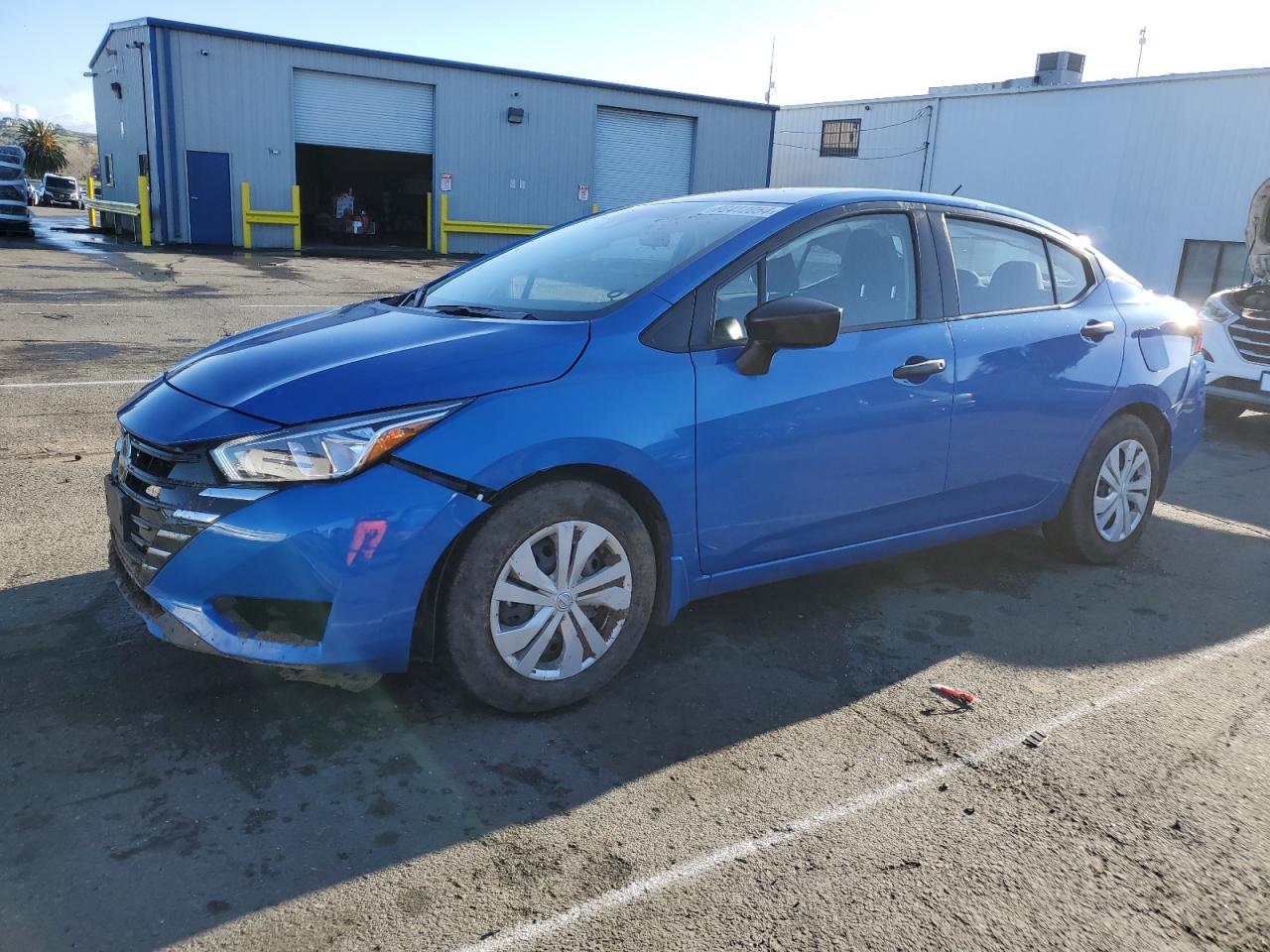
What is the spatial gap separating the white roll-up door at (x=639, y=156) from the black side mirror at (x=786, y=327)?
91.8 ft

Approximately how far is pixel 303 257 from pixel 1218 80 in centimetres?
2031

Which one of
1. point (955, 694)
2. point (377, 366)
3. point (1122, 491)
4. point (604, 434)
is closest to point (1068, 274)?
point (1122, 491)

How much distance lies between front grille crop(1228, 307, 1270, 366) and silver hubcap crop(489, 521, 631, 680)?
7.24 metres

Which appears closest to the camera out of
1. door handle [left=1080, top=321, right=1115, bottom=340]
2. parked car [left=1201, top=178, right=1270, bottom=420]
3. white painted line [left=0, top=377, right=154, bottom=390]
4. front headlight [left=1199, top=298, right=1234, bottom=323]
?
door handle [left=1080, top=321, right=1115, bottom=340]

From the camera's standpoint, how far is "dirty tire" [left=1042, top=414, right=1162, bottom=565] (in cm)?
461

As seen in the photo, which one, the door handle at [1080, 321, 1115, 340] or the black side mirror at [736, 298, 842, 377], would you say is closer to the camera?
the black side mirror at [736, 298, 842, 377]

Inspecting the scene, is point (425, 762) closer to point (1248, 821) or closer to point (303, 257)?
point (1248, 821)

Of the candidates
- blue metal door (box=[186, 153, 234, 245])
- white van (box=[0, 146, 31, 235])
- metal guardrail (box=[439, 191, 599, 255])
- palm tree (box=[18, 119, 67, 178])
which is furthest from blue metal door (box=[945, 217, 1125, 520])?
palm tree (box=[18, 119, 67, 178])

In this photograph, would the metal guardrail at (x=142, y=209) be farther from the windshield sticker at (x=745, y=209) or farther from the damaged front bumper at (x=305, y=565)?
the damaged front bumper at (x=305, y=565)

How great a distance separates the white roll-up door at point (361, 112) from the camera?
26312 mm

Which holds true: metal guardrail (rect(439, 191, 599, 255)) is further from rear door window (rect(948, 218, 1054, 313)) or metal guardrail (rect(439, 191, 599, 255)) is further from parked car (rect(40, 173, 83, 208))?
parked car (rect(40, 173, 83, 208))

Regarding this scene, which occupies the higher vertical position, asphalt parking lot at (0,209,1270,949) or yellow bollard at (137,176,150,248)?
yellow bollard at (137,176,150,248)

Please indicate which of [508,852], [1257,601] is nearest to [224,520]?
[508,852]

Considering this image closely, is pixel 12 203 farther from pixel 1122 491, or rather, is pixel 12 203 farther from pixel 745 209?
pixel 1122 491
